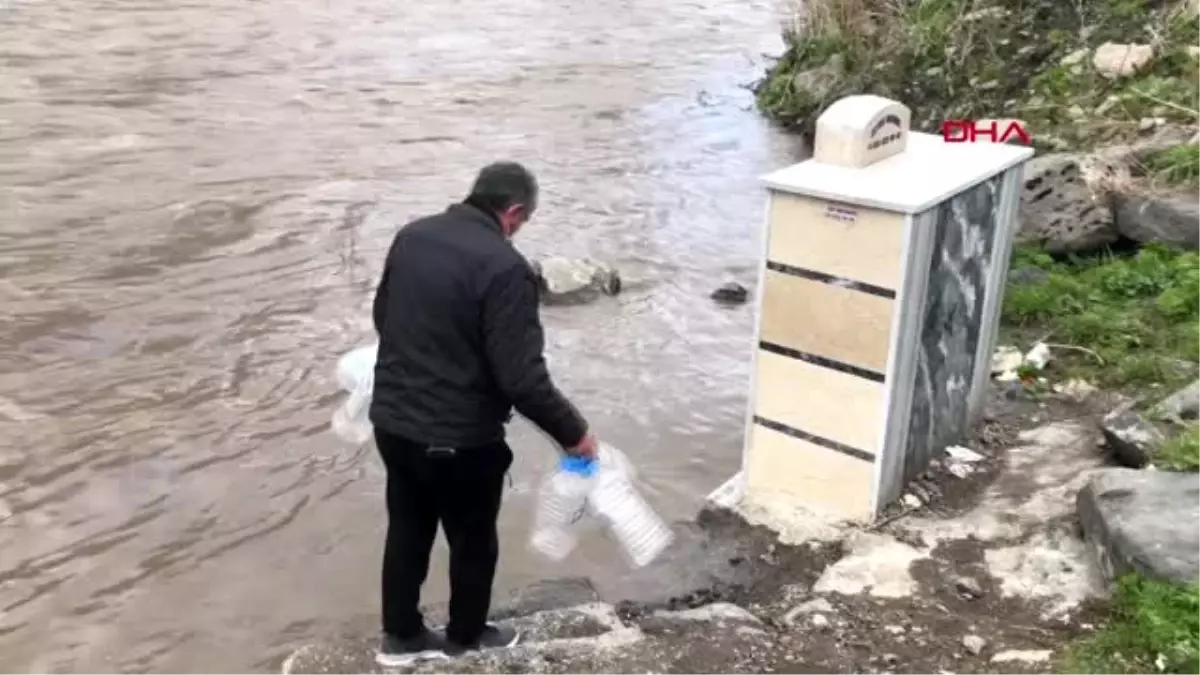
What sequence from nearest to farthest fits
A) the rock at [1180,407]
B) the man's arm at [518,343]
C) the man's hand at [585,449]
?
1. the man's arm at [518,343]
2. the man's hand at [585,449]
3. the rock at [1180,407]

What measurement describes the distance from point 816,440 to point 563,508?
1.23 m

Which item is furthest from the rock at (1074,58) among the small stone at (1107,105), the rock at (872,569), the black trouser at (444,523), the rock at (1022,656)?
the black trouser at (444,523)

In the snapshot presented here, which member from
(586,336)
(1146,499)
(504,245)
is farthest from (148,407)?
(1146,499)

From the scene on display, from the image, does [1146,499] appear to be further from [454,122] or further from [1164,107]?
[454,122]

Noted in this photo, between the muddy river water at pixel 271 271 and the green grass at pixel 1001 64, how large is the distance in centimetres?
119

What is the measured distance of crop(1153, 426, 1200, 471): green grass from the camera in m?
5.43

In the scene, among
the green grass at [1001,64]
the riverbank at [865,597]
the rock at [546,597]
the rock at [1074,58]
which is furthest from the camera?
the rock at [1074,58]

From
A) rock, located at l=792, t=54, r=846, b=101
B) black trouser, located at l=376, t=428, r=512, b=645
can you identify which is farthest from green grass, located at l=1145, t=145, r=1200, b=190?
black trouser, located at l=376, t=428, r=512, b=645

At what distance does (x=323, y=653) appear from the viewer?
5008 mm

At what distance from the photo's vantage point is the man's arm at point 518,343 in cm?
423

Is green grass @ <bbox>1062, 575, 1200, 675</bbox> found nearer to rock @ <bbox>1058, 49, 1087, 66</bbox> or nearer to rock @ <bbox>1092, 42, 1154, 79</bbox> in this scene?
rock @ <bbox>1092, 42, 1154, 79</bbox>

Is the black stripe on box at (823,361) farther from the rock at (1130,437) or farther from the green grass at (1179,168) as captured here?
the green grass at (1179,168)

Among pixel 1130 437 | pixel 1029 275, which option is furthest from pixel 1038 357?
pixel 1130 437

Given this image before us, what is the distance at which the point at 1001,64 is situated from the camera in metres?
12.2
